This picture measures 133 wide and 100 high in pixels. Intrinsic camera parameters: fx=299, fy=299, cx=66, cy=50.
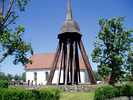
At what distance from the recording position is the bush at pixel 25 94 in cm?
2364

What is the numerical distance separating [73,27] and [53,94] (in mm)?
23713

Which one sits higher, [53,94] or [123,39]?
[123,39]

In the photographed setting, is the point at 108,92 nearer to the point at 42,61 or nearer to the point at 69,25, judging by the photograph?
the point at 69,25

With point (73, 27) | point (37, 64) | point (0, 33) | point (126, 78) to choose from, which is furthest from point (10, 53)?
point (37, 64)

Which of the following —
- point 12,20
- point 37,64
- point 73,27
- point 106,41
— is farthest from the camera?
point 37,64

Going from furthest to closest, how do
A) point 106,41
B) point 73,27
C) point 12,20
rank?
point 73,27, point 106,41, point 12,20

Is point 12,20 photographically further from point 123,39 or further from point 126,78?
point 126,78

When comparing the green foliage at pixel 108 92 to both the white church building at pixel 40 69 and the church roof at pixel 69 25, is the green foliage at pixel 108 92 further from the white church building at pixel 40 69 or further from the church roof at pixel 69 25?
the white church building at pixel 40 69

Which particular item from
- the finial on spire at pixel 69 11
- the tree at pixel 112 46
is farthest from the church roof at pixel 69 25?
the tree at pixel 112 46

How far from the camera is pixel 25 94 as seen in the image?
82.3 ft

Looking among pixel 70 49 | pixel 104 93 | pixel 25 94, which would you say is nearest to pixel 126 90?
pixel 104 93

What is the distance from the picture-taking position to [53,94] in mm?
29203

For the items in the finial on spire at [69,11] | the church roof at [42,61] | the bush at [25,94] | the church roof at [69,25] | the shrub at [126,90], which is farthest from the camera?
the church roof at [42,61]

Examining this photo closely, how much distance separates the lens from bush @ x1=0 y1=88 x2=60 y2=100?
2364 centimetres
